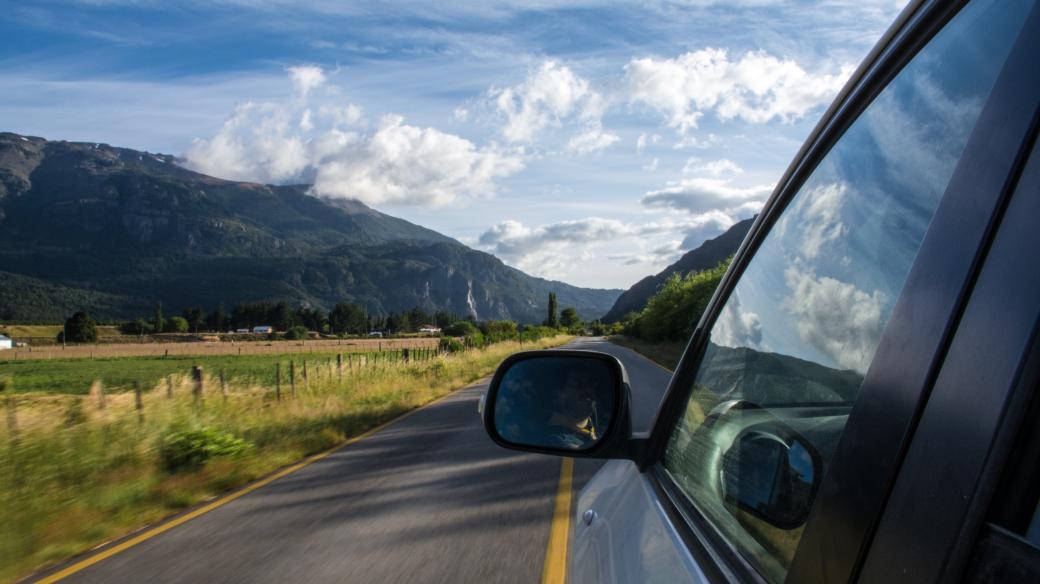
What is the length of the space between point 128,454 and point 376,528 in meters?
4.74

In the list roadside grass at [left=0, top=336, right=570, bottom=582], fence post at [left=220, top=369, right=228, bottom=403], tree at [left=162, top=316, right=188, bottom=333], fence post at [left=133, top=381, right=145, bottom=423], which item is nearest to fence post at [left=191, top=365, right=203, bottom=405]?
roadside grass at [left=0, top=336, right=570, bottom=582]

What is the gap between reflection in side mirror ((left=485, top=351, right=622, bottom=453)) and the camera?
2.19 meters

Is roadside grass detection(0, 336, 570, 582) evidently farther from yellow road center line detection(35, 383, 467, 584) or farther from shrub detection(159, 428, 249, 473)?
yellow road center line detection(35, 383, 467, 584)

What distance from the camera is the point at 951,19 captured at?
101cm

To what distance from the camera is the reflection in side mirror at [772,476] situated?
1164mm

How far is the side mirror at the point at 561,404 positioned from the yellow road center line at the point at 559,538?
259 cm

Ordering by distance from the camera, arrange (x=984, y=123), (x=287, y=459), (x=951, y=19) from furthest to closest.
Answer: (x=287, y=459) < (x=951, y=19) < (x=984, y=123)

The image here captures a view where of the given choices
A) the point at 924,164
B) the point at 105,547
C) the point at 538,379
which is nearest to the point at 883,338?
the point at 924,164

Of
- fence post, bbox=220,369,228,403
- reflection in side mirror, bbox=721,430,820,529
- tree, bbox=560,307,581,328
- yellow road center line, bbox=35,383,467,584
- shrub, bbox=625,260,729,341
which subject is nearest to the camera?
reflection in side mirror, bbox=721,430,820,529

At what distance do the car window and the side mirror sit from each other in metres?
0.25

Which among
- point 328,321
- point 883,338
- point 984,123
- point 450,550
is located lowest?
point 328,321

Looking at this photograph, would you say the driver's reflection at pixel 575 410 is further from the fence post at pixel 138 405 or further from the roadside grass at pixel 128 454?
the fence post at pixel 138 405

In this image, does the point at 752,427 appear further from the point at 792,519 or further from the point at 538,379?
the point at 538,379

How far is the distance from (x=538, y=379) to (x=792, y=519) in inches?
51.3
